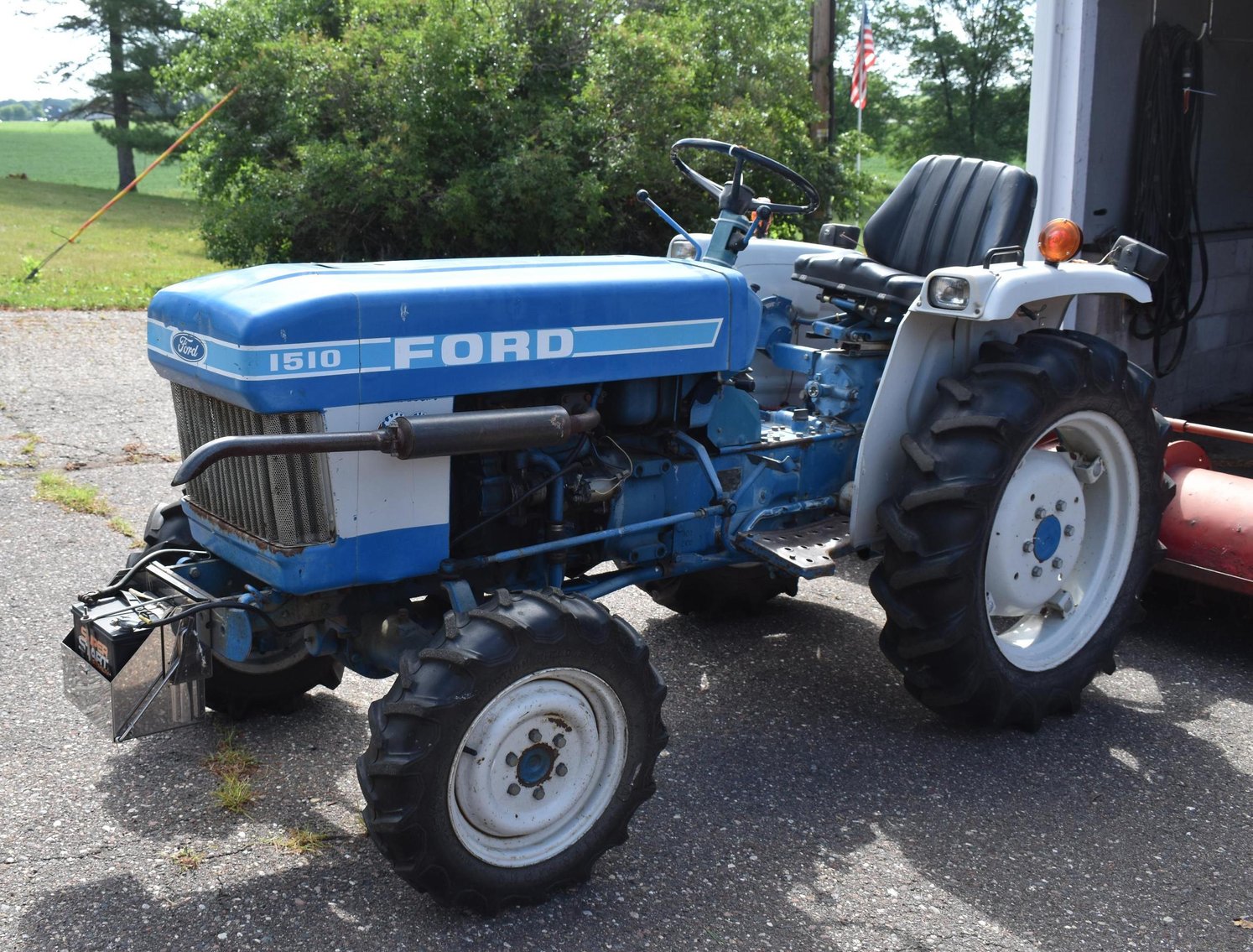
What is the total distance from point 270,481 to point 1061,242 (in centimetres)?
234

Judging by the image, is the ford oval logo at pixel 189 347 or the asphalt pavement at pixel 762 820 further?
the ford oval logo at pixel 189 347

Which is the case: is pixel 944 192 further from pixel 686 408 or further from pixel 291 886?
pixel 291 886

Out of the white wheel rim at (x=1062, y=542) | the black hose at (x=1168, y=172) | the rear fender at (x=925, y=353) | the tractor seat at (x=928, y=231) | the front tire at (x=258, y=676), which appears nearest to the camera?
the front tire at (x=258, y=676)

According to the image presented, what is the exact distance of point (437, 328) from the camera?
286cm

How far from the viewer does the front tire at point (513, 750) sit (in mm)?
2607

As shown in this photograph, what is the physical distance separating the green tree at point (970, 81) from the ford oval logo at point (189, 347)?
27255mm

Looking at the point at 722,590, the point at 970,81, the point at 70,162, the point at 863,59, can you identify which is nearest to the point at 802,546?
the point at 722,590

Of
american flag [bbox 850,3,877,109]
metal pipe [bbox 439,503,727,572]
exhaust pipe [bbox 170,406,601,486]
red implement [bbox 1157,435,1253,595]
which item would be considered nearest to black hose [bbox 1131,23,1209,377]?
red implement [bbox 1157,435,1253,595]

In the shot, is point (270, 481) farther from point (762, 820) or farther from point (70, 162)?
point (70, 162)

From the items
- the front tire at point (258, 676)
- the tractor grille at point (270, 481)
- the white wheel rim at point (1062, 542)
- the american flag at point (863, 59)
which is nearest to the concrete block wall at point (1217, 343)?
the white wheel rim at point (1062, 542)

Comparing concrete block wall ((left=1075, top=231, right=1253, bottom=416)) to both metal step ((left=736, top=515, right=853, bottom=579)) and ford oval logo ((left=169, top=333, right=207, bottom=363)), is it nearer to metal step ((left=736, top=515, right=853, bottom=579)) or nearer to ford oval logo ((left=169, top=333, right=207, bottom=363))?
metal step ((left=736, top=515, right=853, bottom=579))

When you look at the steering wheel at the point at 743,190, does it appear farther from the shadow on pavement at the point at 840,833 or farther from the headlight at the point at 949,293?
the shadow on pavement at the point at 840,833

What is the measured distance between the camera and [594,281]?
315cm

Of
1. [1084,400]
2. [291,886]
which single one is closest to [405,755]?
[291,886]
